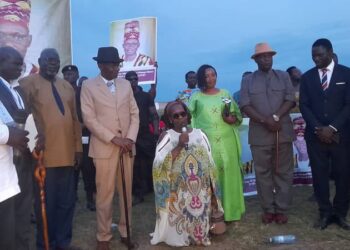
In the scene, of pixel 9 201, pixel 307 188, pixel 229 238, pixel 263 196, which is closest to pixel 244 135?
pixel 307 188

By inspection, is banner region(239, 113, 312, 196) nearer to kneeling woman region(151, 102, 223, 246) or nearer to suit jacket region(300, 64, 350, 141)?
suit jacket region(300, 64, 350, 141)

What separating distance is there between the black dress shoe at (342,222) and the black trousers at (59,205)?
3.27 metres

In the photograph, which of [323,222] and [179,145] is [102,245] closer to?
[179,145]

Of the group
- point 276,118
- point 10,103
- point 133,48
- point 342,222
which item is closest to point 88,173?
point 133,48

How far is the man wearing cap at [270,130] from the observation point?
5949mm

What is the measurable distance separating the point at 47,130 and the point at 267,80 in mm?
2862

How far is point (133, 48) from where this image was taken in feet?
28.9

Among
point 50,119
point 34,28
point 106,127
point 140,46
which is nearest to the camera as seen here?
point 50,119

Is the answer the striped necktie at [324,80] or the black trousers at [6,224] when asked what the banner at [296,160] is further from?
the black trousers at [6,224]

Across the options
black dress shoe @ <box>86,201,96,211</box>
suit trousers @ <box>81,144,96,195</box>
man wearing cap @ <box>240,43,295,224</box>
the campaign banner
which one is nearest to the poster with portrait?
the campaign banner

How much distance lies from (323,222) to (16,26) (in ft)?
16.8

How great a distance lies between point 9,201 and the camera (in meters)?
3.61

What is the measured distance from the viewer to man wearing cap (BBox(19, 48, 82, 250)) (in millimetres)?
4887

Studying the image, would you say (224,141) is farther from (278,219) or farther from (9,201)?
(9,201)
